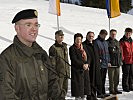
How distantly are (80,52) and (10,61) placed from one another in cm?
428

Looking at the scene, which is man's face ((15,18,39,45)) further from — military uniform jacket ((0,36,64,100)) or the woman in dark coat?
the woman in dark coat

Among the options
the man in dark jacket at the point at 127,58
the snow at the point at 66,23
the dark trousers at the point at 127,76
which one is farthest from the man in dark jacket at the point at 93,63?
the snow at the point at 66,23

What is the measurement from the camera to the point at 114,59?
301 inches

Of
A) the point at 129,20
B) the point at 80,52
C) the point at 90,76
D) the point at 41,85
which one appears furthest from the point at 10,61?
the point at 129,20

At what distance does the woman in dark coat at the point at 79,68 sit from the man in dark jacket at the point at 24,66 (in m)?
4.02

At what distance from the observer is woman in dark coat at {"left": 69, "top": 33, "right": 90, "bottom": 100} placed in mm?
6426

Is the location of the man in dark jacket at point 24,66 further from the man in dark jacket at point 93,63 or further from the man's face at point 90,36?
the man in dark jacket at point 93,63

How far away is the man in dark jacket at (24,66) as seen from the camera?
86.7 inches

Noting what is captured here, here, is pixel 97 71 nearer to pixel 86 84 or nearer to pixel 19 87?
pixel 86 84

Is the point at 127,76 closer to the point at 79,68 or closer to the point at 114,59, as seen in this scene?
the point at 114,59

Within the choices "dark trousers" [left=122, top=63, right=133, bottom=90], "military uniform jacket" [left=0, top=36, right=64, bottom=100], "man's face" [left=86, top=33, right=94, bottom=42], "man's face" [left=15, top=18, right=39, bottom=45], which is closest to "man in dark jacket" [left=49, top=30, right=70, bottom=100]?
"man's face" [left=86, top=33, right=94, bottom=42]

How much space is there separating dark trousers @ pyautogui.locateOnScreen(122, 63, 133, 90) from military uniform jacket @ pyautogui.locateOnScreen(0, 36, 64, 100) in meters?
5.91

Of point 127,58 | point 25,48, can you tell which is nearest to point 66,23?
point 127,58

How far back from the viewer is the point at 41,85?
92.4 inches
